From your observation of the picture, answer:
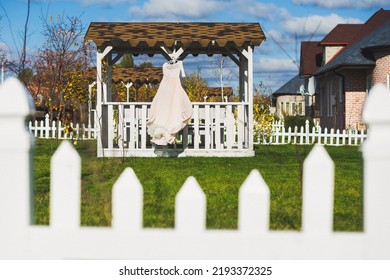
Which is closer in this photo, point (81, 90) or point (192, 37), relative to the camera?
point (192, 37)

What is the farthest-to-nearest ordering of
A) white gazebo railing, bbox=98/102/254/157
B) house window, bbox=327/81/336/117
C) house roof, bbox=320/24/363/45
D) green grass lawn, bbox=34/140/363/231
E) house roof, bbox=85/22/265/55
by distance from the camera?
house roof, bbox=320/24/363/45 → house window, bbox=327/81/336/117 → white gazebo railing, bbox=98/102/254/157 → house roof, bbox=85/22/265/55 → green grass lawn, bbox=34/140/363/231

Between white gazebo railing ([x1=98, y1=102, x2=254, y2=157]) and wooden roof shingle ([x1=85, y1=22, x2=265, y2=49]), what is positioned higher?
wooden roof shingle ([x1=85, y1=22, x2=265, y2=49])

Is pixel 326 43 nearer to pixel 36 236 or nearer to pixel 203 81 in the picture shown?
pixel 203 81

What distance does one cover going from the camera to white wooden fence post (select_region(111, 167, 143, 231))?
2.29m

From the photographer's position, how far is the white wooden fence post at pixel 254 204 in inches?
88.0

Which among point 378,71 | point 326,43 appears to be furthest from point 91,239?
point 326,43

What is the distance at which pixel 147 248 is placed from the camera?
2.32 metres

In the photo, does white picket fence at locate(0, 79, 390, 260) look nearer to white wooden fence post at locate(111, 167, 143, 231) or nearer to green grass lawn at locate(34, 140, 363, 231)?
white wooden fence post at locate(111, 167, 143, 231)

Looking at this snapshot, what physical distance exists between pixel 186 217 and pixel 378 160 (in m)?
0.76

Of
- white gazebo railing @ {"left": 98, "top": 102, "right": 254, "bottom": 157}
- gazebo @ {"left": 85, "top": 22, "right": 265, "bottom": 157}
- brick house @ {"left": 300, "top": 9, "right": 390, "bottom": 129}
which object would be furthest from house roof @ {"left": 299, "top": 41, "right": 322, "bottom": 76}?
white gazebo railing @ {"left": 98, "top": 102, "right": 254, "bottom": 157}

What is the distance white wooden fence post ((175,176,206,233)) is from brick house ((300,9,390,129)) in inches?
580

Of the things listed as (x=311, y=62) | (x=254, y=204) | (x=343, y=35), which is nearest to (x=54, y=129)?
(x=254, y=204)

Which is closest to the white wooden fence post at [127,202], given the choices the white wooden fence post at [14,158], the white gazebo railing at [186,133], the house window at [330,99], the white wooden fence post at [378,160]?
the white wooden fence post at [14,158]

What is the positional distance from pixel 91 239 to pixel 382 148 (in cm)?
118
